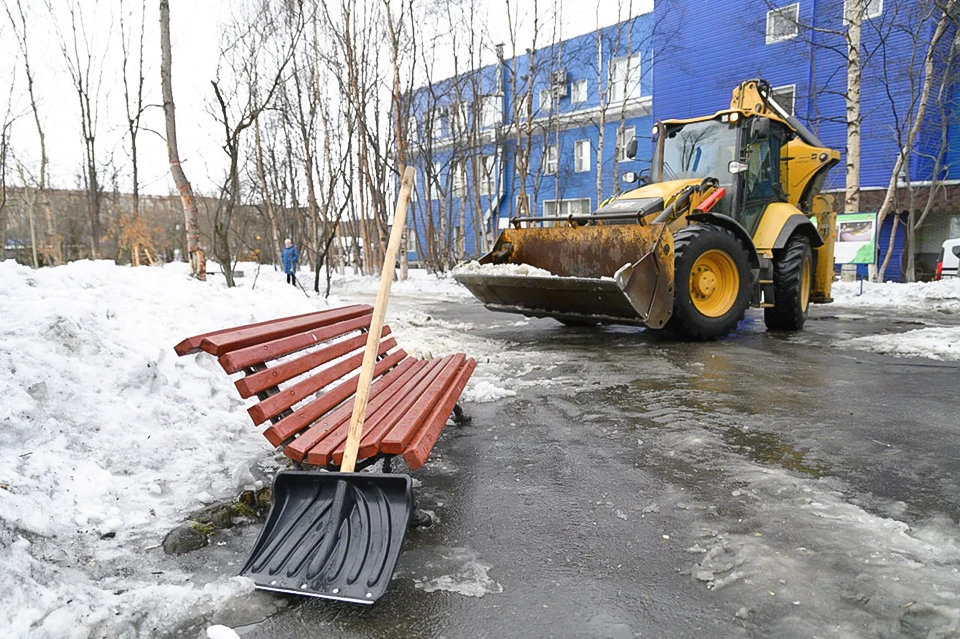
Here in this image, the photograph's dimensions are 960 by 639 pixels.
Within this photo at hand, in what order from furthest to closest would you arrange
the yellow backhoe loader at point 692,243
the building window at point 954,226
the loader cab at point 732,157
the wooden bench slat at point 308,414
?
the building window at point 954,226 < the loader cab at point 732,157 < the yellow backhoe loader at point 692,243 < the wooden bench slat at point 308,414

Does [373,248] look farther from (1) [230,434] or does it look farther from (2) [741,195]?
(1) [230,434]

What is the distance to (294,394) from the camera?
326 centimetres

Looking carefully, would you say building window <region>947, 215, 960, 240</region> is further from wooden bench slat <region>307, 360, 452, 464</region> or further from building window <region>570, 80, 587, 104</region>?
wooden bench slat <region>307, 360, 452, 464</region>

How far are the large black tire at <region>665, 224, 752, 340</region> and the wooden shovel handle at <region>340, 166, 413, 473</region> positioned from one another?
498 centimetres

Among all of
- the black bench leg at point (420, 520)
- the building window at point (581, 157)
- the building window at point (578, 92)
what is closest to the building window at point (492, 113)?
the building window at point (578, 92)

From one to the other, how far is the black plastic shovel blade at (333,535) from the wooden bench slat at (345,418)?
0.40 ft

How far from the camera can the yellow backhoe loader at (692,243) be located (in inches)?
290

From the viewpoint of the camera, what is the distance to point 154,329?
4828mm

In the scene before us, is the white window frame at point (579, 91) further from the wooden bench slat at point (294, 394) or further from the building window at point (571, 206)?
the wooden bench slat at point (294, 394)

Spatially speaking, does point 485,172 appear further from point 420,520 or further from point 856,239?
point 420,520

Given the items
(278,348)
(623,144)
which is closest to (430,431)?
(278,348)

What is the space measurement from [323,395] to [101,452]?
1180mm

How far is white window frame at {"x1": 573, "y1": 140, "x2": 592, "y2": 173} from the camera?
29.5 metres

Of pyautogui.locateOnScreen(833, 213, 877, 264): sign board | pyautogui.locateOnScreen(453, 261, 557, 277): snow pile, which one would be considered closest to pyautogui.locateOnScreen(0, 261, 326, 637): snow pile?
pyautogui.locateOnScreen(453, 261, 557, 277): snow pile
